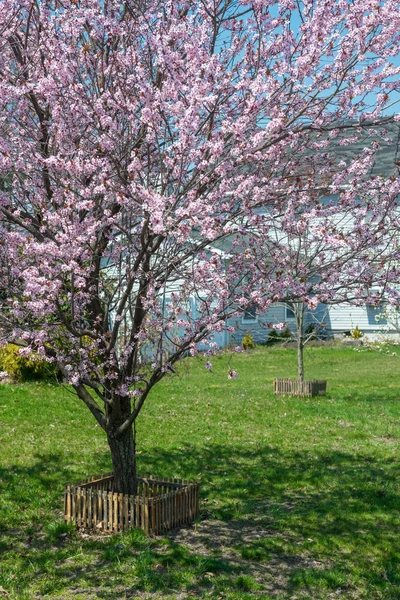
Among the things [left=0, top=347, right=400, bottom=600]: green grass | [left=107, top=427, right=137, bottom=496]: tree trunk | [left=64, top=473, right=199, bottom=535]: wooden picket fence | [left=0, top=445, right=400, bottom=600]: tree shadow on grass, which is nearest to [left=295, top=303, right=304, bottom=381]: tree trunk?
[left=0, top=347, right=400, bottom=600]: green grass

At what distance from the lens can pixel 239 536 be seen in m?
8.38

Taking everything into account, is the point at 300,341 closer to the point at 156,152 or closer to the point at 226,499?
the point at 226,499

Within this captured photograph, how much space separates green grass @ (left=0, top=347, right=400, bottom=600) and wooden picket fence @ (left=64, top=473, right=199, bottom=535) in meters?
0.19

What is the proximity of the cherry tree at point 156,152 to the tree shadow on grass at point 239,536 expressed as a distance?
1.29m

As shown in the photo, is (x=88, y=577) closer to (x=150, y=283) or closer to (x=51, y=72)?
(x=150, y=283)

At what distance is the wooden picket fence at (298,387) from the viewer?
19438 millimetres

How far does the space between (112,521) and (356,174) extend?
5097mm

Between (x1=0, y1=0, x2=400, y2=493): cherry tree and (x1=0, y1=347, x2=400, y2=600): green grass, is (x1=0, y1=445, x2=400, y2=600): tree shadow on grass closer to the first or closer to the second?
(x1=0, y1=347, x2=400, y2=600): green grass

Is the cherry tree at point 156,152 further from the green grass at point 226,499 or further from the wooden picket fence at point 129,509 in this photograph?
the green grass at point 226,499

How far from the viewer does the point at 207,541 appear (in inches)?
322

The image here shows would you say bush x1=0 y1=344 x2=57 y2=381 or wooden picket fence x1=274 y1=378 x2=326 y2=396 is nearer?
bush x1=0 y1=344 x2=57 y2=381

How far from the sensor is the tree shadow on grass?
23.1ft

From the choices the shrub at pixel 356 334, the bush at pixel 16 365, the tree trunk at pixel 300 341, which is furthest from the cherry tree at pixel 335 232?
the shrub at pixel 356 334

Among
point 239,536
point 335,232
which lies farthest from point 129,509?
point 335,232
